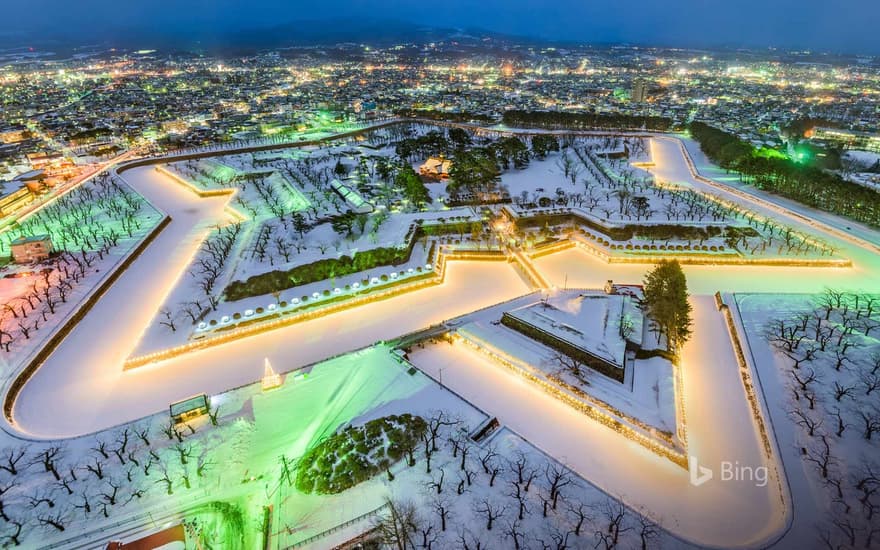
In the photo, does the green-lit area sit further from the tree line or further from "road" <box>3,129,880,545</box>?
"road" <box>3,129,880,545</box>

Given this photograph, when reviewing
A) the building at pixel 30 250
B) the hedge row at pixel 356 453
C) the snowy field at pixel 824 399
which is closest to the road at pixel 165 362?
the hedge row at pixel 356 453

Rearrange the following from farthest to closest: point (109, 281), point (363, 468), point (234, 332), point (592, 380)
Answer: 1. point (109, 281)
2. point (234, 332)
3. point (592, 380)
4. point (363, 468)

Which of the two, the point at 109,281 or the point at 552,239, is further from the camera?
the point at 552,239

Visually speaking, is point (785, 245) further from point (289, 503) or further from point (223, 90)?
point (223, 90)

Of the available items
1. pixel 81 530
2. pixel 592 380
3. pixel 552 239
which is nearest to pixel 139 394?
pixel 81 530

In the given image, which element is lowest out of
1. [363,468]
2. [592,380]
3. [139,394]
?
[139,394]

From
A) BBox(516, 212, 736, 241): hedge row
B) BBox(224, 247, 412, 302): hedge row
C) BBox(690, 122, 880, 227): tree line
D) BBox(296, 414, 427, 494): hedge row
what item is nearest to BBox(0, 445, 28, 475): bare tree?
BBox(296, 414, 427, 494): hedge row
